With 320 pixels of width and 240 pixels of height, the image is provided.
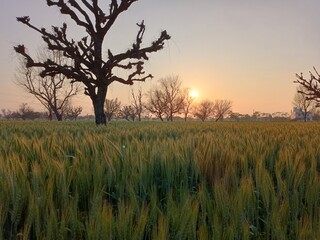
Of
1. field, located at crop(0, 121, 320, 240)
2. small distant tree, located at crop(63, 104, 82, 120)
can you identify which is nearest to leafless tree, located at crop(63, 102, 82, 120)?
small distant tree, located at crop(63, 104, 82, 120)

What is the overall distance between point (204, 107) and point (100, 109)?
319ft

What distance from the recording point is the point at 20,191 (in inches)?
41.6

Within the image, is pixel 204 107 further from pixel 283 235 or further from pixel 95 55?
pixel 283 235

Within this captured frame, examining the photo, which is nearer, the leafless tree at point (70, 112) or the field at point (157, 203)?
the field at point (157, 203)

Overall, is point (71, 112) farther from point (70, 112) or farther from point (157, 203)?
point (157, 203)

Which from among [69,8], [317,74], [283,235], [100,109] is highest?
[69,8]

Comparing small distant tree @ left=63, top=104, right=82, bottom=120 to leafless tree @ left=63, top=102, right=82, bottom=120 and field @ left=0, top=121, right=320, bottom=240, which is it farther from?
field @ left=0, top=121, right=320, bottom=240

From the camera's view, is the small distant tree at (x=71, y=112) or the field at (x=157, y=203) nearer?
the field at (x=157, y=203)

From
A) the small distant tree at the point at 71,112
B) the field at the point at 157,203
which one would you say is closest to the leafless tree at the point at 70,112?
the small distant tree at the point at 71,112

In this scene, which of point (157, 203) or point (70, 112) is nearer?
point (157, 203)

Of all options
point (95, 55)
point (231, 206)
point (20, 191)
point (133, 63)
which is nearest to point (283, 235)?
point (231, 206)

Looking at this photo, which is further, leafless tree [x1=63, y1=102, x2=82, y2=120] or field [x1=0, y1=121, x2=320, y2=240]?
leafless tree [x1=63, y1=102, x2=82, y2=120]

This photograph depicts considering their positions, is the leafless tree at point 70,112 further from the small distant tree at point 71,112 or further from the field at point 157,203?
the field at point 157,203

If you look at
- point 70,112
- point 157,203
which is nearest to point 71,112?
point 70,112
